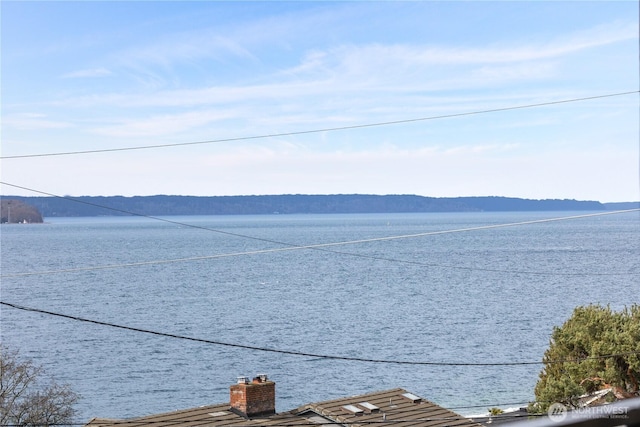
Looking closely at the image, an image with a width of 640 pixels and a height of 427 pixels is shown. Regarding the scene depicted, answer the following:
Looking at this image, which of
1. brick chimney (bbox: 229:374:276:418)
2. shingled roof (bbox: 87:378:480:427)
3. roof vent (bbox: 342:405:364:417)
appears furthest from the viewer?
roof vent (bbox: 342:405:364:417)

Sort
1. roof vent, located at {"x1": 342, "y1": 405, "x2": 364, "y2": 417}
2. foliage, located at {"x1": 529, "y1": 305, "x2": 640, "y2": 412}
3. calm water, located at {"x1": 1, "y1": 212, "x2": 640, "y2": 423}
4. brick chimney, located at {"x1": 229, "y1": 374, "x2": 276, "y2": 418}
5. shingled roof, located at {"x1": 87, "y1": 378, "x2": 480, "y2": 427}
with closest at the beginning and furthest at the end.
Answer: shingled roof, located at {"x1": 87, "y1": 378, "x2": 480, "y2": 427}, brick chimney, located at {"x1": 229, "y1": 374, "x2": 276, "y2": 418}, roof vent, located at {"x1": 342, "y1": 405, "x2": 364, "y2": 417}, foliage, located at {"x1": 529, "y1": 305, "x2": 640, "y2": 412}, calm water, located at {"x1": 1, "y1": 212, "x2": 640, "y2": 423}

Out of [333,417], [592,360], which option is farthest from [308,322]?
[333,417]

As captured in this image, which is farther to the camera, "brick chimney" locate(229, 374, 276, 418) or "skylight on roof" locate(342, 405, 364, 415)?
"skylight on roof" locate(342, 405, 364, 415)

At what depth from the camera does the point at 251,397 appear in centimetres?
1734

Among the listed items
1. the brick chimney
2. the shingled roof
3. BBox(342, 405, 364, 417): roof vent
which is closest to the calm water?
the brick chimney

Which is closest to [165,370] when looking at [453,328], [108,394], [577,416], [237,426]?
[108,394]

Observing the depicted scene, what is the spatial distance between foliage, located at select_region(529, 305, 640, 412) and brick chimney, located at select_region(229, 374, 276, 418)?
8.15 metres

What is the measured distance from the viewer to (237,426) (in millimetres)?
16406

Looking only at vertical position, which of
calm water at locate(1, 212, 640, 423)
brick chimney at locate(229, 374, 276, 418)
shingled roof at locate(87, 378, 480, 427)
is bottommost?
calm water at locate(1, 212, 640, 423)

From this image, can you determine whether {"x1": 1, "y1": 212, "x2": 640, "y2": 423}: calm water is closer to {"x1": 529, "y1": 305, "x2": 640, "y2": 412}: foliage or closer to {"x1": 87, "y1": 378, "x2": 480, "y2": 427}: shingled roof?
{"x1": 87, "y1": 378, "x2": 480, "y2": 427}: shingled roof

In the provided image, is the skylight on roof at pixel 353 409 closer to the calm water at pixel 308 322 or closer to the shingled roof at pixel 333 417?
the shingled roof at pixel 333 417

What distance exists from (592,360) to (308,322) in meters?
37.5

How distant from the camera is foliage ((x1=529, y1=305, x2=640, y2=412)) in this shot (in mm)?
21766

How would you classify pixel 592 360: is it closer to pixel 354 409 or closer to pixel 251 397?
pixel 354 409
